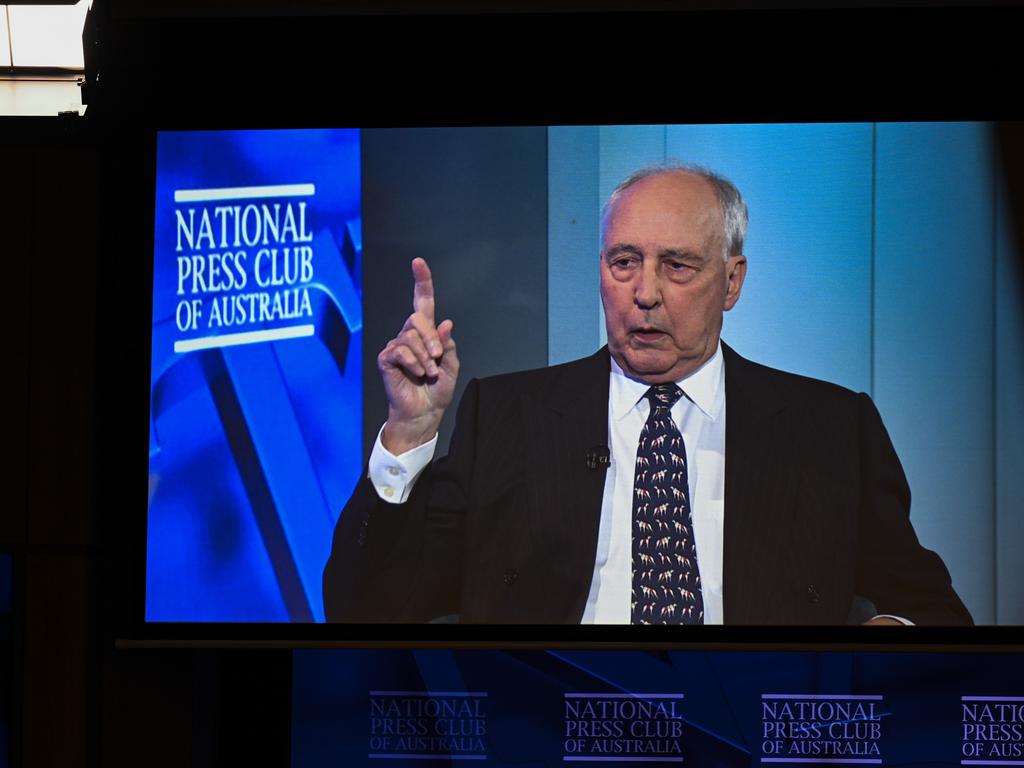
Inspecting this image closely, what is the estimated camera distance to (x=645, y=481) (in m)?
3.93

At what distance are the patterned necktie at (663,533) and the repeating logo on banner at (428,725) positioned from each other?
2.41 feet

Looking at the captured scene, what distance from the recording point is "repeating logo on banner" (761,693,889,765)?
4047 mm

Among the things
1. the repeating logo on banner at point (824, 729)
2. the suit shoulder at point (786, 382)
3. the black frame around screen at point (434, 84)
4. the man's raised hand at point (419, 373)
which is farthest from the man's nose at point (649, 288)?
the repeating logo on banner at point (824, 729)

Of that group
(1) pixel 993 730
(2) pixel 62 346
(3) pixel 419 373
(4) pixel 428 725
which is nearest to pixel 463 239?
(3) pixel 419 373

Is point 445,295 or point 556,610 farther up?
point 445,295

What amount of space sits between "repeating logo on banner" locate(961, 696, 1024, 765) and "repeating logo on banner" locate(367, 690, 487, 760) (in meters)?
1.67

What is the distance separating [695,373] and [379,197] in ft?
4.04

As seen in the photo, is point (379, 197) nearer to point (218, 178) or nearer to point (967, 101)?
point (218, 178)

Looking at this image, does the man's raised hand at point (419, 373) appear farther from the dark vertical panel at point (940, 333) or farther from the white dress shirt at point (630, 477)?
the dark vertical panel at point (940, 333)

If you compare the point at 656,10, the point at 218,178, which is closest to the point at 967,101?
the point at 656,10

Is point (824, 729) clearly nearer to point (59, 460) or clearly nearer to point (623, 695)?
point (623, 695)

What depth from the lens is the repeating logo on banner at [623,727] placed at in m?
4.10

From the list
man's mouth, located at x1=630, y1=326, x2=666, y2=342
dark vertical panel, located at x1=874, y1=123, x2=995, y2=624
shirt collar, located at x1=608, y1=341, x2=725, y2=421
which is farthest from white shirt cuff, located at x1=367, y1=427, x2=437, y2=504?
dark vertical panel, located at x1=874, y1=123, x2=995, y2=624

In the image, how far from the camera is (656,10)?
4.14 meters
